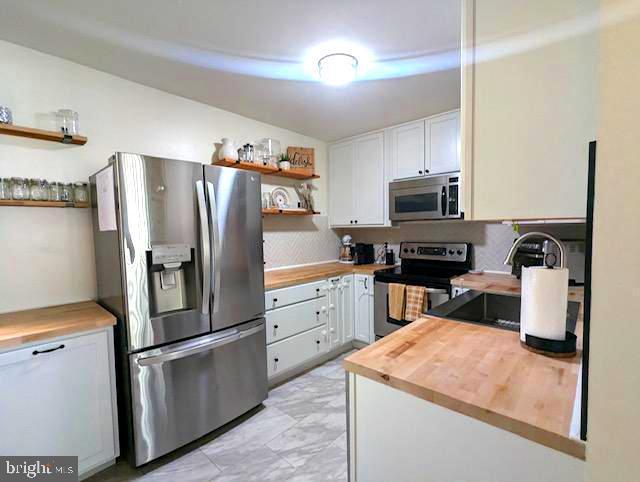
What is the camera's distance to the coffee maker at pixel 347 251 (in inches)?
149

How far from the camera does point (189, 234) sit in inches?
70.5

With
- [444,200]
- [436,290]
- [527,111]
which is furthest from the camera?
[444,200]

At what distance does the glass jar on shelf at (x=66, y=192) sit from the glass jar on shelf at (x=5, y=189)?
23 cm

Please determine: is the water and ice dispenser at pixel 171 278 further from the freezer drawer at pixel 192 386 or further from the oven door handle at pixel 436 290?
the oven door handle at pixel 436 290

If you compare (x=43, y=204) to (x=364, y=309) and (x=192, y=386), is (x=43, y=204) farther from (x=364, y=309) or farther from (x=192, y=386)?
(x=364, y=309)

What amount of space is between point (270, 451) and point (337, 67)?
Result: 7.98 ft

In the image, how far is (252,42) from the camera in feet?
Result: 5.63

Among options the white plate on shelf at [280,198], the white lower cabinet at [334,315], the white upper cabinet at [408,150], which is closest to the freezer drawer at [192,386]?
the white lower cabinet at [334,315]

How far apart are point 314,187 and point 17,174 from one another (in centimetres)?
257

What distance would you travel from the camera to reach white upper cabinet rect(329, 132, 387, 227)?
3.31 meters

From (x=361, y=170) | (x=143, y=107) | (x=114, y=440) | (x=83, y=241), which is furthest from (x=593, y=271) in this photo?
(x=361, y=170)

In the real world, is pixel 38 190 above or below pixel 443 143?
below

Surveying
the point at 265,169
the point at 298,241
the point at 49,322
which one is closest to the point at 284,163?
the point at 265,169

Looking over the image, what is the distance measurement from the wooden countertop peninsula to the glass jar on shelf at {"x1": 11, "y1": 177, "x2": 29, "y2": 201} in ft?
6.73
